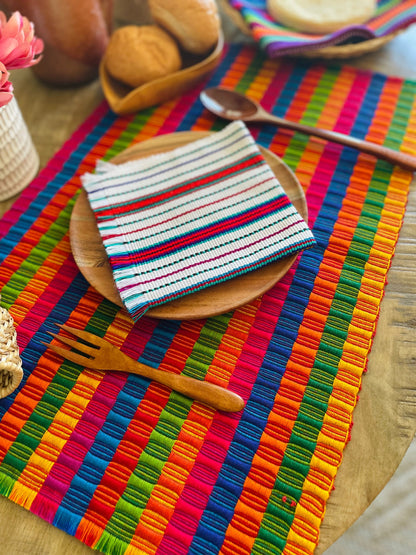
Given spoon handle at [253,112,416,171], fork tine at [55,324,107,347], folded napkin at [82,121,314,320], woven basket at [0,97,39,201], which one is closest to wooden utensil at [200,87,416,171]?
spoon handle at [253,112,416,171]

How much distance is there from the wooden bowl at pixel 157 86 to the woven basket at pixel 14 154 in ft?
0.49

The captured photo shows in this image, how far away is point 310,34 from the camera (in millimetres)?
788

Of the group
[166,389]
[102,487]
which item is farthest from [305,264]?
[102,487]

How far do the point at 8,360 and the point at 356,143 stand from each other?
20.2 inches

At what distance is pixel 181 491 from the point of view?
42 centimetres

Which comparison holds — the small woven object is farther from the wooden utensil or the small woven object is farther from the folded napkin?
the wooden utensil

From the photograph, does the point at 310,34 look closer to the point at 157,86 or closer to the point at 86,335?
the point at 157,86

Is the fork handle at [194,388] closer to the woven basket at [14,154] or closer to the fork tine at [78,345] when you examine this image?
the fork tine at [78,345]

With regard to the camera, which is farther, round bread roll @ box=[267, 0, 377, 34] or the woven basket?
round bread roll @ box=[267, 0, 377, 34]

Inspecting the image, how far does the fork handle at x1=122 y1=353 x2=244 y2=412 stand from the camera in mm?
451

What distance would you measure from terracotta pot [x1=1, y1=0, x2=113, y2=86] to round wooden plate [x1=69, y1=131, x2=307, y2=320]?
0.28 meters

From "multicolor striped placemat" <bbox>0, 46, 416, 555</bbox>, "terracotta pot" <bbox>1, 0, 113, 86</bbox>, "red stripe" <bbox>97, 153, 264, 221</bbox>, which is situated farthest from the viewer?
"terracotta pot" <bbox>1, 0, 113, 86</bbox>

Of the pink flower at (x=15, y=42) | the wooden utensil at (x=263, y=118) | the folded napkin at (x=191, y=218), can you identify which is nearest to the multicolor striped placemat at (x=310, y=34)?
the wooden utensil at (x=263, y=118)

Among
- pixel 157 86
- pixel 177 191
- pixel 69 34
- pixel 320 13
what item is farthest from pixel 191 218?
pixel 320 13
